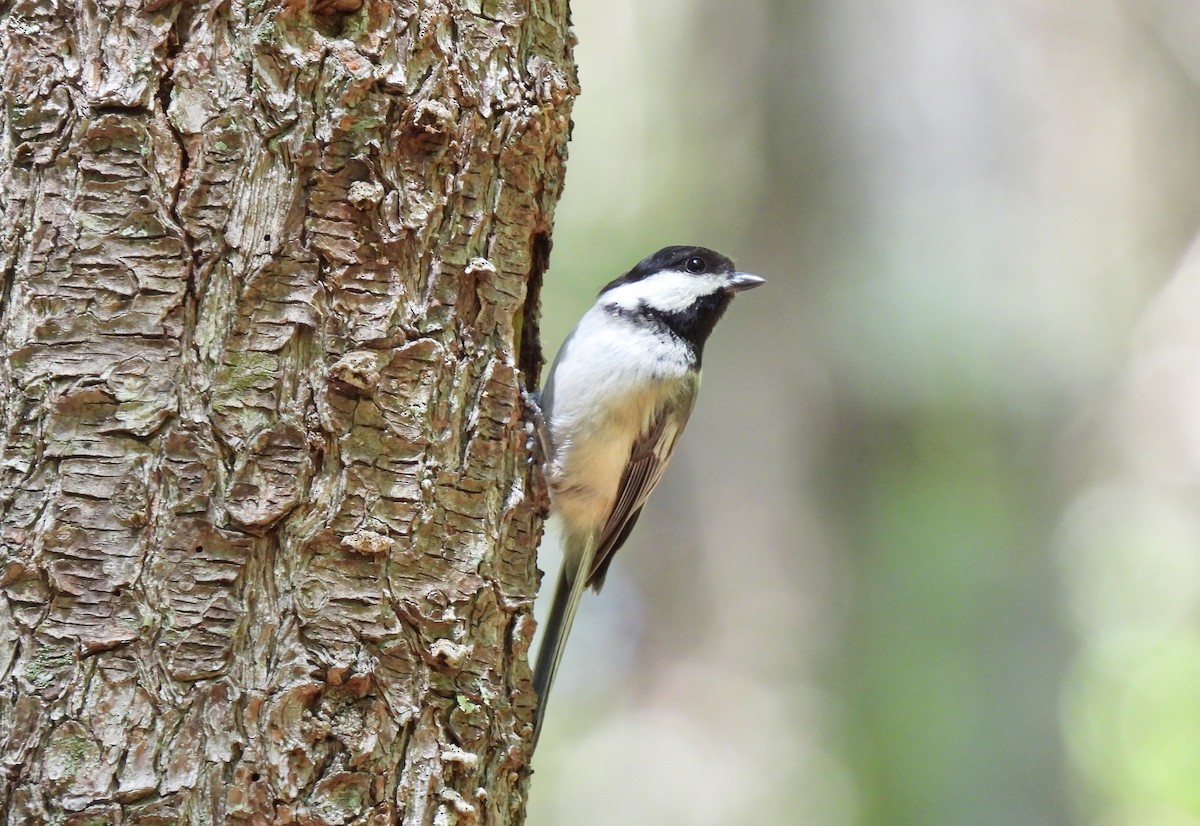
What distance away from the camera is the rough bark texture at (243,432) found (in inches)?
72.4

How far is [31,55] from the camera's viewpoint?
203 cm

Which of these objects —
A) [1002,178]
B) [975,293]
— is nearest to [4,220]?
[975,293]

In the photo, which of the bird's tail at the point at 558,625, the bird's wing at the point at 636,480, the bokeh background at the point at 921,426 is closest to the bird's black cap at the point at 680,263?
the bird's wing at the point at 636,480

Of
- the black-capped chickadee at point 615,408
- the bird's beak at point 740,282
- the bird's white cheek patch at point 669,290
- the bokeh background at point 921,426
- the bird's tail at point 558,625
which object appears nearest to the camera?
the bird's tail at point 558,625

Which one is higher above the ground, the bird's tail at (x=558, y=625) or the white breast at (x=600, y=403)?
the white breast at (x=600, y=403)

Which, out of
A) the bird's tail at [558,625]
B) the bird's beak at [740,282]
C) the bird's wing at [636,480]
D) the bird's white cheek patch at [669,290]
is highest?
the bird's beak at [740,282]

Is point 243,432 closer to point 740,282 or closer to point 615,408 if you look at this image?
point 615,408

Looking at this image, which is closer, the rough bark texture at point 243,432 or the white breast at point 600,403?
the rough bark texture at point 243,432

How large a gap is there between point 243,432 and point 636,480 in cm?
217

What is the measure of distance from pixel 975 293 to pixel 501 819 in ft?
17.4

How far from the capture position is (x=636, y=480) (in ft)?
13.1

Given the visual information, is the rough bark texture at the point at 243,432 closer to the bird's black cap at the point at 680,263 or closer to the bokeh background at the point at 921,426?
the bird's black cap at the point at 680,263

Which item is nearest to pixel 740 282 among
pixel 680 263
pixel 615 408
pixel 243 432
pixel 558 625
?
Answer: pixel 680 263

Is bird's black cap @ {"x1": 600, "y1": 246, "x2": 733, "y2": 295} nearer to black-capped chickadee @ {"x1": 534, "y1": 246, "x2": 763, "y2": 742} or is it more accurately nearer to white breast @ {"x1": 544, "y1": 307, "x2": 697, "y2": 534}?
black-capped chickadee @ {"x1": 534, "y1": 246, "x2": 763, "y2": 742}
